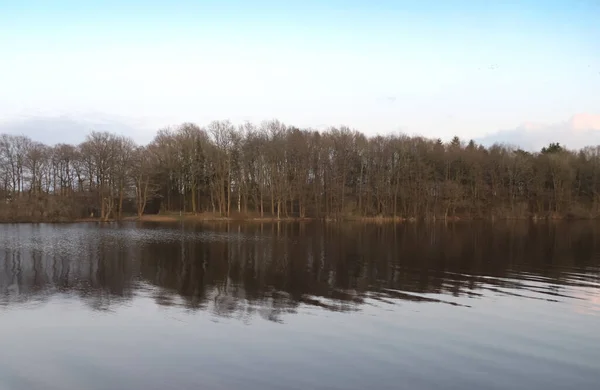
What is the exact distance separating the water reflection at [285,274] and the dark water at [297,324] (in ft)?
0.43

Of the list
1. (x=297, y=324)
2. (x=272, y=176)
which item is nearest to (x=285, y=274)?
(x=297, y=324)

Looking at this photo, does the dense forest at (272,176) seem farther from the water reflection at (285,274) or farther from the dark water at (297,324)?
the dark water at (297,324)

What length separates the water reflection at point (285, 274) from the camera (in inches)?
700

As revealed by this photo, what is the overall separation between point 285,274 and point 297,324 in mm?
8920

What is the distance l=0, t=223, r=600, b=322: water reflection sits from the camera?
58.3ft

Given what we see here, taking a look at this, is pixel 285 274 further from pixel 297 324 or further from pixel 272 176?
pixel 272 176

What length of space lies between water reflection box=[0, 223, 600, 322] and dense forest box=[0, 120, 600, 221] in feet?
128

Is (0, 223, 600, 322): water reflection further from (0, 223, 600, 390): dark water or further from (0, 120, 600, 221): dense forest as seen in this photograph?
(0, 120, 600, 221): dense forest

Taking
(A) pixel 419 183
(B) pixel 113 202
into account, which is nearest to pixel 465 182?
(A) pixel 419 183

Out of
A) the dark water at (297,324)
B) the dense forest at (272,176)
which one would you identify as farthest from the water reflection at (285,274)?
the dense forest at (272,176)

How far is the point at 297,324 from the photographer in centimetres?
1427

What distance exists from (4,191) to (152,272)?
6406 cm

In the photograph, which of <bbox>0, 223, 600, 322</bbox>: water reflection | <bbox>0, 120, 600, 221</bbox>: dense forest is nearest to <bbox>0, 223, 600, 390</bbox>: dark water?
<bbox>0, 223, 600, 322</bbox>: water reflection

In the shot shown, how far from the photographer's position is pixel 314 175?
81.6 m
